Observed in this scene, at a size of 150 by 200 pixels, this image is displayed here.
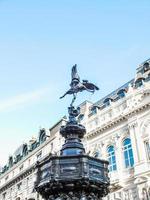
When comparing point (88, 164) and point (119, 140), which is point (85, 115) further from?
point (88, 164)

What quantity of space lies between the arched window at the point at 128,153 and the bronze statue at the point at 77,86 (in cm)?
2243

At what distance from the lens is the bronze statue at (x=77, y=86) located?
35.8ft

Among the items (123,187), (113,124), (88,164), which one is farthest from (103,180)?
(113,124)

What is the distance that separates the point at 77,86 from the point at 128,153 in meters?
23.6

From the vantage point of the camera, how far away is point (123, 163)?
33.0m

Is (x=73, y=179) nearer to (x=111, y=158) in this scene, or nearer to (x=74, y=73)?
(x=74, y=73)

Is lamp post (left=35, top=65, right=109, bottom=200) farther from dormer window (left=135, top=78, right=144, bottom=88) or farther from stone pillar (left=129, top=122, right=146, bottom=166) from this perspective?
dormer window (left=135, top=78, right=144, bottom=88)

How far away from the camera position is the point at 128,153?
33.2 m

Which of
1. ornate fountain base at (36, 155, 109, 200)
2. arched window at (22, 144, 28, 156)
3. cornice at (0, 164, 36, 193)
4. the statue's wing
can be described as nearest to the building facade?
cornice at (0, 164, 36, 193)

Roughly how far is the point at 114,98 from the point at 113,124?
5.34 metres

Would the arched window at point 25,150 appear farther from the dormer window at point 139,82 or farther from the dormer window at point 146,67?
the dormer window at point 146,67

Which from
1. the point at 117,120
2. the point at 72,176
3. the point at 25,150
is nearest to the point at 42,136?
the point at 25,150

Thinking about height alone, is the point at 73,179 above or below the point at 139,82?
below

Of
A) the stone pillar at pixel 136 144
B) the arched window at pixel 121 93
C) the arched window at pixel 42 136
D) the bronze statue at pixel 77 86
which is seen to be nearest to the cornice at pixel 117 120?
the stone pillar at pixel 136 144
